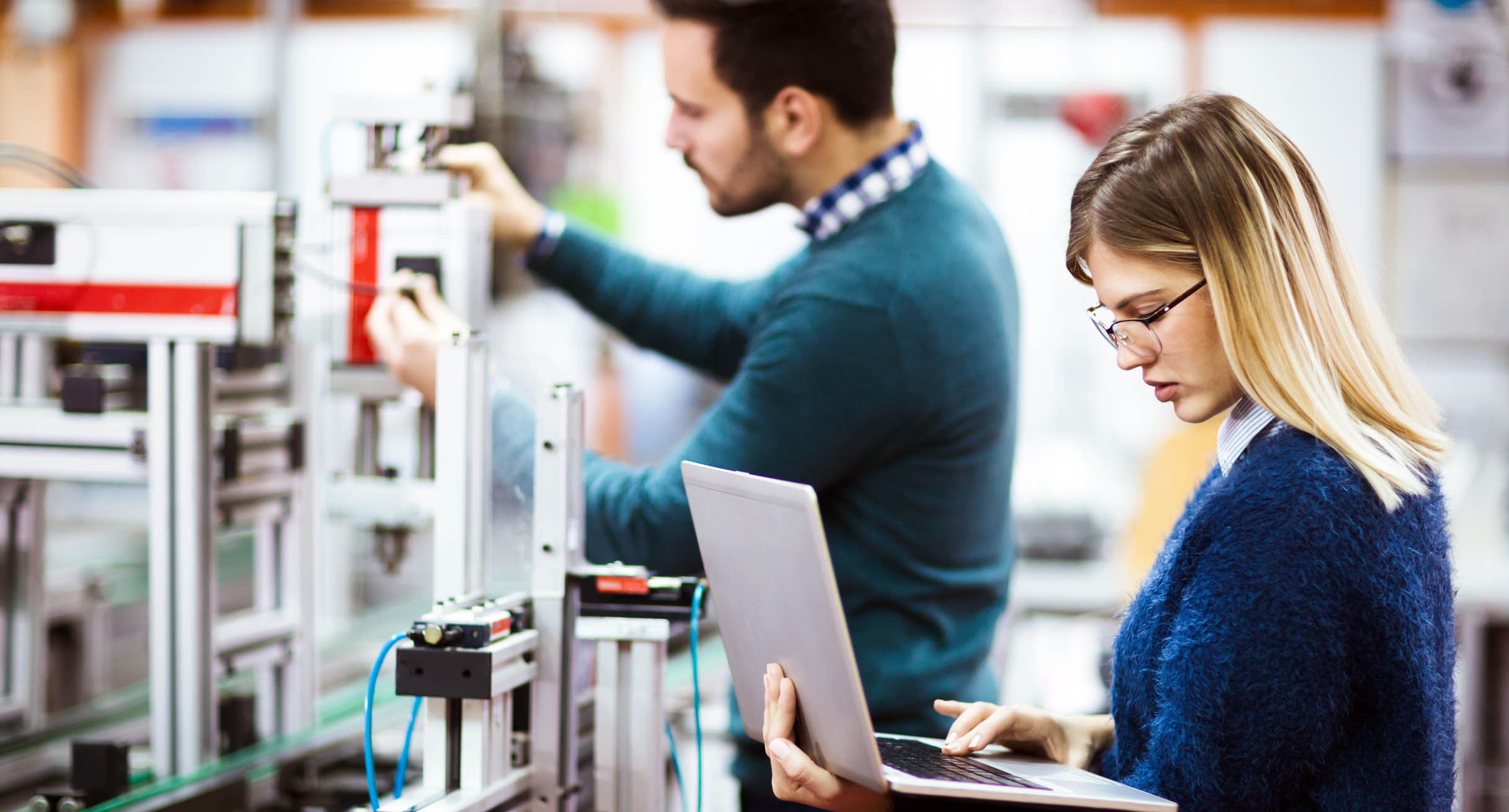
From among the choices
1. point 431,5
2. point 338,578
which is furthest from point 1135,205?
point 431,5

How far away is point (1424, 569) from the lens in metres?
1.01

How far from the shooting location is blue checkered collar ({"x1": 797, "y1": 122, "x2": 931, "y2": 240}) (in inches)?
62.5

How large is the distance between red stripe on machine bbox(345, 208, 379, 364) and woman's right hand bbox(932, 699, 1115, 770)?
2.79ft

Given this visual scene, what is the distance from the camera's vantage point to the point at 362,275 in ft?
5.41

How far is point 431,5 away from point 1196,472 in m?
3.27

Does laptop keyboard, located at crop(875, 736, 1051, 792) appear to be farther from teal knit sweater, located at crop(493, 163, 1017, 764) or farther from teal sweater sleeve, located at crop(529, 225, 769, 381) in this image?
teal sweater sleeve, located at crop(529, 225, 769, 381)

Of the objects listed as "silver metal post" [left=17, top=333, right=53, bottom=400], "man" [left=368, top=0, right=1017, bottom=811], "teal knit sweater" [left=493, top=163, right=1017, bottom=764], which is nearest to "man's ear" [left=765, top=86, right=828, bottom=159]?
"man" [left=368, top=0, right=1017, bottom=811]

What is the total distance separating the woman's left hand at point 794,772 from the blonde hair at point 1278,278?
459mm

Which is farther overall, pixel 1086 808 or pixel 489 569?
pixel 489 569

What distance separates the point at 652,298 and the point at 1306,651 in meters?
1.28

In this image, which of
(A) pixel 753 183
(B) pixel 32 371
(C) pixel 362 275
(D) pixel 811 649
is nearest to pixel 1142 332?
(D) pixel 811 649

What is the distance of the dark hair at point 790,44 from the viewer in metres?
1.56

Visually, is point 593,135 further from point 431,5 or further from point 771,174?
A: point 771,174

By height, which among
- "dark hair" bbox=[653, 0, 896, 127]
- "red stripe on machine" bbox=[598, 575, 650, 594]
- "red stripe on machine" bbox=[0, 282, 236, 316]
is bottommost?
"red stripe on machine" bbox=[598, 575, 650, 594]
